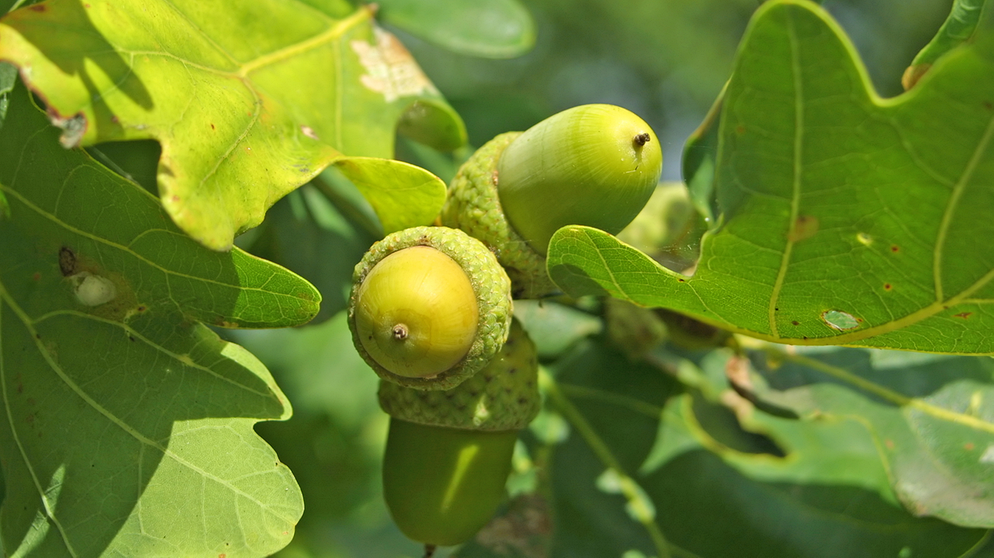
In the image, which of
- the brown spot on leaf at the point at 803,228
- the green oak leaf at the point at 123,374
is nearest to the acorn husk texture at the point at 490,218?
the green oak leaf at the point at 123,374

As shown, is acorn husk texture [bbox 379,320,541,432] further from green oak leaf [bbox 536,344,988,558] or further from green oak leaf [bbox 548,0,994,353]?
green oak leaf [bbox 536,344,988,558]

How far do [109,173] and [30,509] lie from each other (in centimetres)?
44

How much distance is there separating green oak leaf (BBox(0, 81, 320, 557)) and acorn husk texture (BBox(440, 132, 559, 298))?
27 centimetres

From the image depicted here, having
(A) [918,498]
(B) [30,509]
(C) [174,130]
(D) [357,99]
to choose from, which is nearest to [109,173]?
(C) [174,130]

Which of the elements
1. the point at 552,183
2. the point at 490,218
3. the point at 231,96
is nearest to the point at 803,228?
the point at 552,183

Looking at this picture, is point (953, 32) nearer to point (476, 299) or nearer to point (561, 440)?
point (476, 299)

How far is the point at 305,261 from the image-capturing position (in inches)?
62.9

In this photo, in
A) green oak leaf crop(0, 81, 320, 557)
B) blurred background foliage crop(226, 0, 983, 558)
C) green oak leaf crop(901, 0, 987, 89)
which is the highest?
green oak leaf crop(901, 0, 987, 89)

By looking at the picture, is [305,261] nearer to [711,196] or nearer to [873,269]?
[711,196]

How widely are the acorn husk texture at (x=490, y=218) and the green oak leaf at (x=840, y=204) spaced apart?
0.08m

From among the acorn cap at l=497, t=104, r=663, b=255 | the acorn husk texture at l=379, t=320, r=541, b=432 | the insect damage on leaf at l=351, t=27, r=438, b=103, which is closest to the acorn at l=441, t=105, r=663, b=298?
the acorn cap at l=497, t=104, r=663, b=255

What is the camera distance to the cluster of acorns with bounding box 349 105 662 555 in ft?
3.24

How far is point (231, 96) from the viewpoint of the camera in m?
1.07

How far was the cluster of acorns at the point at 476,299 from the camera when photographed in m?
0.99
